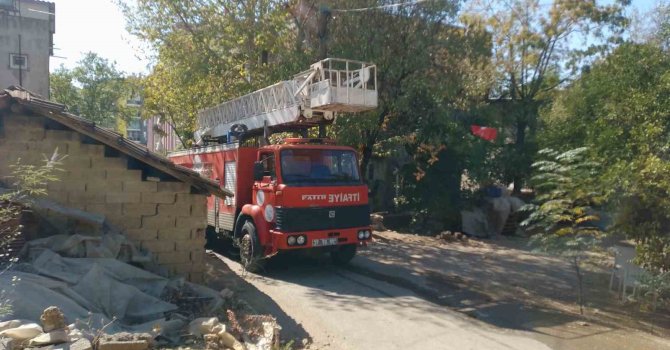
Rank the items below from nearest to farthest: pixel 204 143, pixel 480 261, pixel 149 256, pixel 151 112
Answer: pixel 149 256 < pixel 480 261 < pixel 204 143 < pixel 151 112

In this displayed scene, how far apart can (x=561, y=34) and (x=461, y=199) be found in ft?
31.0

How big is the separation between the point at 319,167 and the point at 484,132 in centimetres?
928

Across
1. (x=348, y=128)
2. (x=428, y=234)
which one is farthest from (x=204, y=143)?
(x=428, y=234)

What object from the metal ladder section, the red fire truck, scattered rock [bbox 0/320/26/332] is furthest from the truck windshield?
scattered rock [bbox 0/320/26/332]

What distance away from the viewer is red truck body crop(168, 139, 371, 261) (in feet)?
31.1

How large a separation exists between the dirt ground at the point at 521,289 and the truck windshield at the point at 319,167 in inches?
84.1

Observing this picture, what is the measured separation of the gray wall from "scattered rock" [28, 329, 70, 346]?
1075 inches

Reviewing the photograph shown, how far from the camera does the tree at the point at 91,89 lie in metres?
37.0

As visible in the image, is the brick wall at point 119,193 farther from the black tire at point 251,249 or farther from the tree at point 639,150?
the tree at point 639,150

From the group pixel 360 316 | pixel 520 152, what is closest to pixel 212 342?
pixel 360 316

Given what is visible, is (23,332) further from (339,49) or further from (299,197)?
(339,49)

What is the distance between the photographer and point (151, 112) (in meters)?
20.7

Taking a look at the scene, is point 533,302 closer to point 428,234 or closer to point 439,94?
point 439,94

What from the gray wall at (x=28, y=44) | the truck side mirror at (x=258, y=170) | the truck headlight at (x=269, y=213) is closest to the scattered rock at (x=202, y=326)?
the truck headlight at (x=269, y=213)
